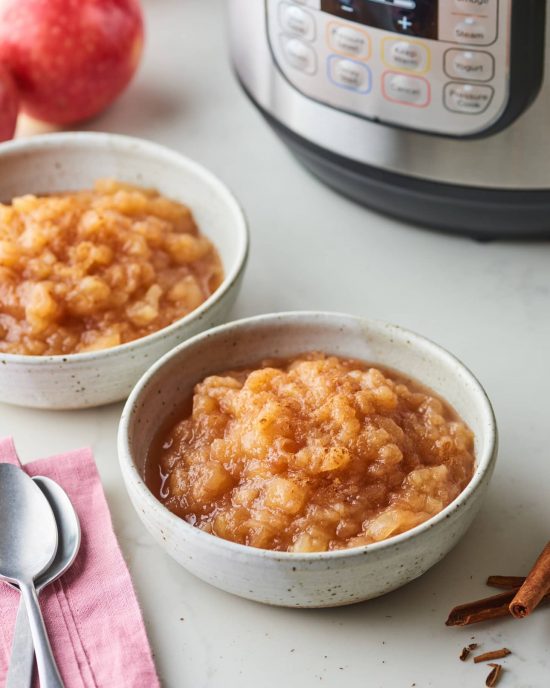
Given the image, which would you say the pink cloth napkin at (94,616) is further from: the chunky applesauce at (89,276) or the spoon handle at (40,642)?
the chunky applesauce at (89,276)

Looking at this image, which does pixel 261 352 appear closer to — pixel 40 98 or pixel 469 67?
pixel 469 67

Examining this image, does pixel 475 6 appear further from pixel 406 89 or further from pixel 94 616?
pixel 94 616

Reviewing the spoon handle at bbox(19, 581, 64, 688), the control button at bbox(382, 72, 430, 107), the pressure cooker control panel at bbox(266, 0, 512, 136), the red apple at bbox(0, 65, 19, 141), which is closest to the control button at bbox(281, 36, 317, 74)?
the pressure cooker control panel at bbox(266, 0, 512, 136)

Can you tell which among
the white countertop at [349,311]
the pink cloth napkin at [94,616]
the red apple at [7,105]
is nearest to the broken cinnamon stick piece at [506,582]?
the white countertop at [349,311]

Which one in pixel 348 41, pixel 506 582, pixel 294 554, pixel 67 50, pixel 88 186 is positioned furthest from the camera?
pixel 67 50

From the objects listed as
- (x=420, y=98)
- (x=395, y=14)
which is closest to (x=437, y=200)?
(x=420, y=98)

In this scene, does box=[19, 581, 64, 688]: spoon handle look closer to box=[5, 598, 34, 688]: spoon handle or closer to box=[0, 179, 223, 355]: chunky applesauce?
box=[5, 598, 34, 688]: spoon handle
